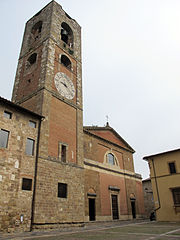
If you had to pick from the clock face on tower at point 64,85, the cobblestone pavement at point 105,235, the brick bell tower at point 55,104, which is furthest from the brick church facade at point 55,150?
the cobblestone pavement at point 105,235

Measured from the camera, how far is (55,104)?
17.1 meters

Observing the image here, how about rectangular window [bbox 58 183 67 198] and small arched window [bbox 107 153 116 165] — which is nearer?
rectangular window [bbox 58 183 67 198]

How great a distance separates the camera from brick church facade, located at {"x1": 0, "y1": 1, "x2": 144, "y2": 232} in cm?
1242

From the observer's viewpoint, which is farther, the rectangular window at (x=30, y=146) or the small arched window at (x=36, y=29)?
the small arched window at (x=36, y=29)

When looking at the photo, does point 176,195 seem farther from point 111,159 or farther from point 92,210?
point 92,210

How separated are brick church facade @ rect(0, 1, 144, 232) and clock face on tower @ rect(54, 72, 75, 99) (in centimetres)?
11

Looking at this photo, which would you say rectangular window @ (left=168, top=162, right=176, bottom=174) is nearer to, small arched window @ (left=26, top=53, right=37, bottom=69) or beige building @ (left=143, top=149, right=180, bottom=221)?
beige building @ (left=143, top=149, right=180, bottom=221)

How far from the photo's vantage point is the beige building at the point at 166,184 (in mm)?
19234

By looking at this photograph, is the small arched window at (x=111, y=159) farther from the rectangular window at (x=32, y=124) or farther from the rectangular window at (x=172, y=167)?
the rectangular window at (x=32, y=124)

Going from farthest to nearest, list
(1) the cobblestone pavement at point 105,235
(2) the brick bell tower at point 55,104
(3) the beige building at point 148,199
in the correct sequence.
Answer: (3) the beige building at point 148,199 < (2) the brick bell tower at point 55,104 < (1) the cobblestone pavement at point 105,235

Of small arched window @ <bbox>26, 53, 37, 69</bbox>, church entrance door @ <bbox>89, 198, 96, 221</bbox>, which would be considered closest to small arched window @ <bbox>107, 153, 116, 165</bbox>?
church entrance door @ <bbox>89, 198, 96, 221</bbox>

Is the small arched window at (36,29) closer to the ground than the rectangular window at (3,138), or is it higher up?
higher up

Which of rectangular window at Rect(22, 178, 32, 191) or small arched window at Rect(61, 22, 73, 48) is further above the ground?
small arched window at Rect(61, 22, 73, 48)

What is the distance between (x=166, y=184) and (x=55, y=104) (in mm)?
13477
